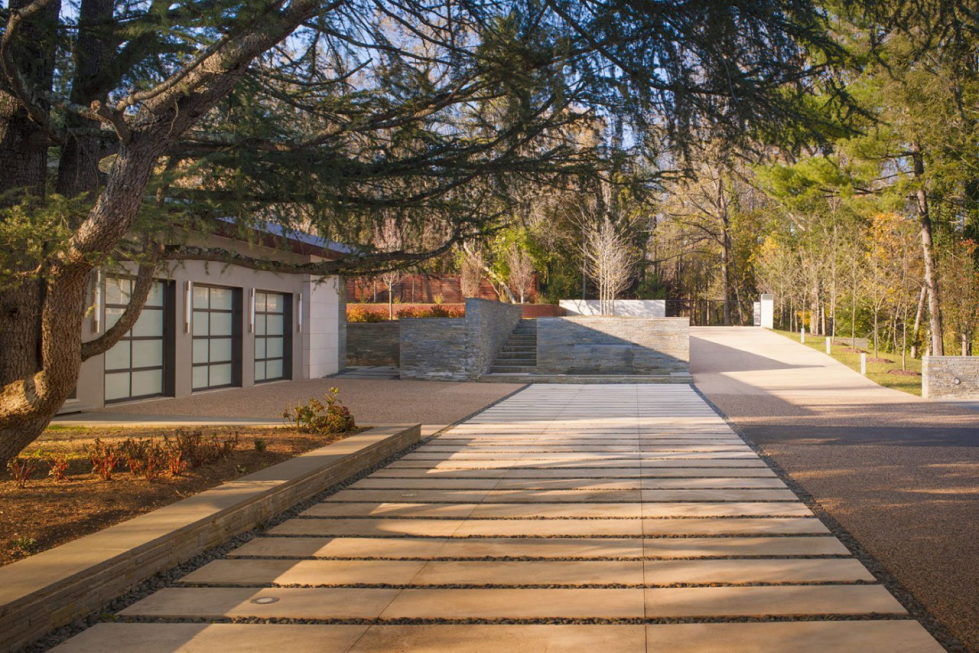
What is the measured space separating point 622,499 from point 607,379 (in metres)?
14.3

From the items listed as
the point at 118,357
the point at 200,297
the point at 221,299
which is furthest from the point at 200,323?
the point at 118,357

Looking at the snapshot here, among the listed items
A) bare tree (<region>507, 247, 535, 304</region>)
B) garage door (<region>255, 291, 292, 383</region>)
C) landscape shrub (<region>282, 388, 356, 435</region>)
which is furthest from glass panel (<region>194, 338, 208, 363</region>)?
bare tree (<region>507, 247, 535, 304</region>)

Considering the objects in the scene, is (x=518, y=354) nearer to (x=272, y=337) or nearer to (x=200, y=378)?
(x=272, y=337)

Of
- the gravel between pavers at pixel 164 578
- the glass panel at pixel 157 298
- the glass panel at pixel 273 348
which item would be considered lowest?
the gravel between pavers at pixel 164 578

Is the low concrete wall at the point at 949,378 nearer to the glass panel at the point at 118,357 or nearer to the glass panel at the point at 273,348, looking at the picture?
the glass panel at the point at 273,348

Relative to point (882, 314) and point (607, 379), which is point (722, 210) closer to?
point (882, 314)

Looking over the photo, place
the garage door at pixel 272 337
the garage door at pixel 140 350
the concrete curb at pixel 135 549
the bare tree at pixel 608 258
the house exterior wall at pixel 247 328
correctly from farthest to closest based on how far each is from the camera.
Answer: the bare tree at pixel 608 258 → the garage door at pixel 272 337 → the garage door at pixel 140 350 → the house exterior wall at pixel 247 328 → the concrete curb at pixel 135 549

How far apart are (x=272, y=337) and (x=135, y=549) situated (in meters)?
16.6

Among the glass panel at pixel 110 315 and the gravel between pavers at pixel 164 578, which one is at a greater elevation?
the glass panel at pixel 110 315

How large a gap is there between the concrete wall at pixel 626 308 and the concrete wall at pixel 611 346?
1324 cm

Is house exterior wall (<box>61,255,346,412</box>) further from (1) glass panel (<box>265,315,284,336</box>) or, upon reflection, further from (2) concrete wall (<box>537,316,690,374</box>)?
(2) concrete wall (<box>537,316,690,374</box>)

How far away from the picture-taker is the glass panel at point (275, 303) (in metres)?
20.6

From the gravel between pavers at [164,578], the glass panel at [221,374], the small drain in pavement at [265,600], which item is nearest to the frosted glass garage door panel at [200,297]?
the glass panel at [221,374]

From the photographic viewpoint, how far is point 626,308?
36.9 metres
